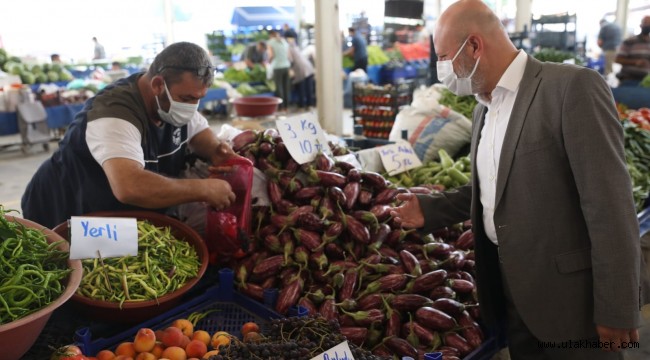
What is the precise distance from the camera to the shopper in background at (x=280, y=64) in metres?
12.7

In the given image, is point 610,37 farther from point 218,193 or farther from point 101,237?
point 101,237

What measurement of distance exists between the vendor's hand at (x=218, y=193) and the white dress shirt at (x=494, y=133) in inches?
42.5

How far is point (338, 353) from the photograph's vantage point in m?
1.47

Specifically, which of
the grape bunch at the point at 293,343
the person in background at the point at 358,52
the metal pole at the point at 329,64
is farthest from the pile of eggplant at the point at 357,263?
the person in background at the point at 358,52

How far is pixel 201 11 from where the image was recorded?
19219 mm

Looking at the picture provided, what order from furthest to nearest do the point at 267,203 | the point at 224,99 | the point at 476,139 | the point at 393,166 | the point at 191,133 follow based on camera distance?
the point at 224,99
the point at 393,166
the point at 191,133
the point at 267,203
the point at 476,139

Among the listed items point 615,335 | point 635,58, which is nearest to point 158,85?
point 615,335

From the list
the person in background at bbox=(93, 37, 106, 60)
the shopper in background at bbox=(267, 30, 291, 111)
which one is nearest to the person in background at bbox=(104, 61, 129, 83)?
the person in background at bbox=(93, 37, 106, 60)

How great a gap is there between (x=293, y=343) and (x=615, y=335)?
105 cm

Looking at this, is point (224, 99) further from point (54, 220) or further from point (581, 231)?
point (581, 231)

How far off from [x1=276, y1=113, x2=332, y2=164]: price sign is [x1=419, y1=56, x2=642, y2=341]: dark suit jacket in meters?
1.15

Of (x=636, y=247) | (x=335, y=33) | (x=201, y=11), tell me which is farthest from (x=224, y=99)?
(x=636, y=247)

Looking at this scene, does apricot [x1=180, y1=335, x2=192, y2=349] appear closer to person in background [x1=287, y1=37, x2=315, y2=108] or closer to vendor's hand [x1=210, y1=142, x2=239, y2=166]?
vendor's hand [x1=210, y1=142, x2=239, y2=166]

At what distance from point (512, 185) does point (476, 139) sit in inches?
13.9
